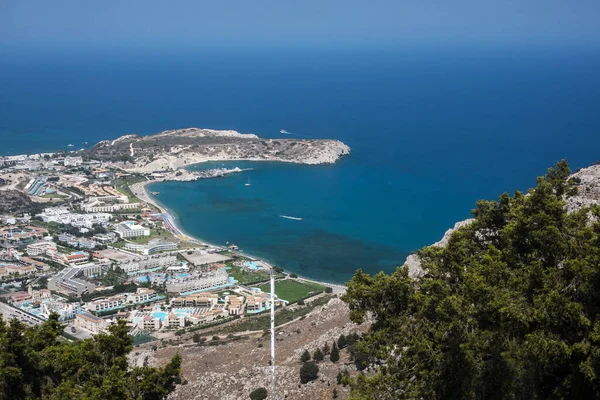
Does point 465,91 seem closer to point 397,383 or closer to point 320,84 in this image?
point 320,84

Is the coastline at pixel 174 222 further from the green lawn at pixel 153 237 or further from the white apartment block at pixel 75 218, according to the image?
the white apartment block at pixel 75 218

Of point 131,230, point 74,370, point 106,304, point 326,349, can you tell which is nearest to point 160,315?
point 106,304

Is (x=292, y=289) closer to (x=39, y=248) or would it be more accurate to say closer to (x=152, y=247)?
(x=152, y=247)

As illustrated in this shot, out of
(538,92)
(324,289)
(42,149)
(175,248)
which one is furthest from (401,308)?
(538,92)

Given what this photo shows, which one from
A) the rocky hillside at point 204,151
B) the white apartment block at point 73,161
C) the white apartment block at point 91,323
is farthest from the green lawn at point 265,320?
the white apartment block at point 73,161

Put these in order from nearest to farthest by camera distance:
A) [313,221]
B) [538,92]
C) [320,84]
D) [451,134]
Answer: [313,221] → [451,134] → [538,92] → [320,84]

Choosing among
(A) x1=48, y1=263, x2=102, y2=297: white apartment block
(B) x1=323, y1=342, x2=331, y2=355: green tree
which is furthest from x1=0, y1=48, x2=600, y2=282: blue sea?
(B) x1=323, y1=342, x2=331, y2=355: green tree
